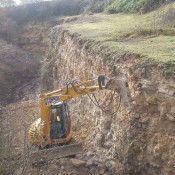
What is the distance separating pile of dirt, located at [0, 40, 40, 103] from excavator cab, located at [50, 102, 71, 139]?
10.1 metres

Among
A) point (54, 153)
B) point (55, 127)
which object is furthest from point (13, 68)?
point (54, 153)

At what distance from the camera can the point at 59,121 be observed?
10086mm

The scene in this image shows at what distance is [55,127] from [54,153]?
83 cm

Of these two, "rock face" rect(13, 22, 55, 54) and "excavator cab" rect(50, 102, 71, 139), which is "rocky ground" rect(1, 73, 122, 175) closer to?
"excavator cab" rect(50, 102, 71, 139)

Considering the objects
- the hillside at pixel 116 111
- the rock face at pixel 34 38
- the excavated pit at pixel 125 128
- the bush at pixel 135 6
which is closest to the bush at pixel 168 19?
the hillside at pixel 116 111

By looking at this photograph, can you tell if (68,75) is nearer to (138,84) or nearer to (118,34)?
(118,34)

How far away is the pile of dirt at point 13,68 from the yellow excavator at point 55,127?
10067mm

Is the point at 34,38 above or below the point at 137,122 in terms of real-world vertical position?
above

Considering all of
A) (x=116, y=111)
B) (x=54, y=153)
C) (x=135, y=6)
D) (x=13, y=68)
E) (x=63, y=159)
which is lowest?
(x=63, y=159)

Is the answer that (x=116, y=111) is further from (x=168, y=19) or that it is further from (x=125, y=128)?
(x=168, y=19)

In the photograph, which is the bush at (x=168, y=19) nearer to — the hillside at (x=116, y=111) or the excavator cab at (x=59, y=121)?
the hillside at (x=116, y=111)

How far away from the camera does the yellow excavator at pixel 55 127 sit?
9.30 meters

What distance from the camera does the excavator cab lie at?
9906mm

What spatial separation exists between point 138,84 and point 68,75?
8684 millimetres
